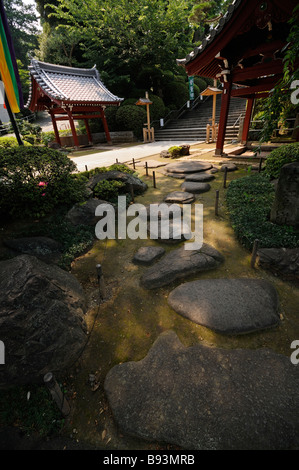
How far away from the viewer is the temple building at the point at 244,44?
620cm

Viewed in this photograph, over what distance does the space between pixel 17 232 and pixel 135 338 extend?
118 inches

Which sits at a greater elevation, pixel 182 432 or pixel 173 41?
pixel 173 41

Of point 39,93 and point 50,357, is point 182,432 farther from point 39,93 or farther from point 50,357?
point 39,93

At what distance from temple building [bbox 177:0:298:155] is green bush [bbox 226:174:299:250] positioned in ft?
14.3

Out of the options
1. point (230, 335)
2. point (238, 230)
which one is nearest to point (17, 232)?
point (230, 335)

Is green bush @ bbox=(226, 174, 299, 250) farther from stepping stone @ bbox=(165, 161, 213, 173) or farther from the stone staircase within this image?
the stone staircase

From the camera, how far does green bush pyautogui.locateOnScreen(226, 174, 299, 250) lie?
3.68 metres

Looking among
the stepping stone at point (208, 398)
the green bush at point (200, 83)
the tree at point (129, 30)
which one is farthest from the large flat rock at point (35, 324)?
the green bush at point (200, 83)

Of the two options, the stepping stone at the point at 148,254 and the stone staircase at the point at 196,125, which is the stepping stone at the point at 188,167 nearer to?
the stepping stone at the point at 148,254

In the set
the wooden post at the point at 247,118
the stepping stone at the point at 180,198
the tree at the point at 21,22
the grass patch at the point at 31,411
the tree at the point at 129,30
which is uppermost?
the tree at the point at 21,22

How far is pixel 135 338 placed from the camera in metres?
2.54

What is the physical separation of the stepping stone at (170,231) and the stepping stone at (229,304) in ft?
4.12

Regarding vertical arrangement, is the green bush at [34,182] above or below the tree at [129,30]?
below

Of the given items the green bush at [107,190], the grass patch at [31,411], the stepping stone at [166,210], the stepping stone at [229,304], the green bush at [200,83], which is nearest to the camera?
the grass patch at [31,411]
